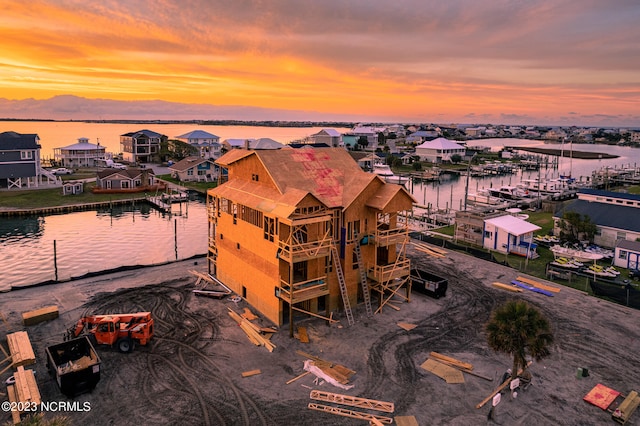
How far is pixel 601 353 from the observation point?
25.2m

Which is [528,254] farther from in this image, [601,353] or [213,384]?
[213,384]

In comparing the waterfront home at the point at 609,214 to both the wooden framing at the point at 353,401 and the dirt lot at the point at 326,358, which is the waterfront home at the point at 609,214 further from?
the wooden framing at the point at 353,401

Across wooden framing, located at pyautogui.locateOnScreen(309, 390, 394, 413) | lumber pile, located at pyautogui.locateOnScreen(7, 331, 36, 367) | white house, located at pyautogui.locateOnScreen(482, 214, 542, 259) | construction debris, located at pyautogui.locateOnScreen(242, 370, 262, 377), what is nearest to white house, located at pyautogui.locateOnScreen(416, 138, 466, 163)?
white house, located at pyautogui.locateOnScreen(482, 214, 542, 259)

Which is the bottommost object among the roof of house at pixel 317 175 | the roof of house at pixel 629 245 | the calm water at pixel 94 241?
the calm water at pixel 94 241

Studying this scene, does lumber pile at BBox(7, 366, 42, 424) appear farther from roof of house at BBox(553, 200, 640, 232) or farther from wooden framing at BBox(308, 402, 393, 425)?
roof of house at BBox(553, 200, 640, 232)

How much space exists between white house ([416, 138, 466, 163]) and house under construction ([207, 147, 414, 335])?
125 metres

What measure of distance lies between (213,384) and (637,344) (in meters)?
25.3

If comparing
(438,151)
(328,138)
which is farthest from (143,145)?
(438,151)

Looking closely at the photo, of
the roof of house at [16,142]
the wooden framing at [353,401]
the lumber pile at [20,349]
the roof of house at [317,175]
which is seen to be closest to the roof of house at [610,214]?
the roof of house at [317,175]

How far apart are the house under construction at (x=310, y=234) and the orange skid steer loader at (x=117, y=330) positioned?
26.1 feet

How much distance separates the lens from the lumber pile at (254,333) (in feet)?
82.9

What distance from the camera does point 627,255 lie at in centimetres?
4144

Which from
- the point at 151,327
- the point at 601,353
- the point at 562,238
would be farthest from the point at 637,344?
the point at 151,327

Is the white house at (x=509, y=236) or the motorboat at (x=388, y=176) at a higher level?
the motorboat at (x=388, y=176)
